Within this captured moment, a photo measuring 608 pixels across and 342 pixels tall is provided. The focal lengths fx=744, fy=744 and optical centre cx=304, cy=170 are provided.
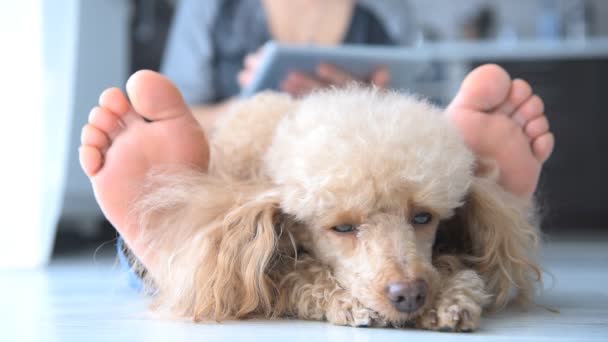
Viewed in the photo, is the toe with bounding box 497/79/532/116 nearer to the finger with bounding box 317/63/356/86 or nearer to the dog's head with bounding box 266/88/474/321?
the dog's head with bounding box 266/88/474/321

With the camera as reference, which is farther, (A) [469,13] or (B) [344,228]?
(A) [469,13]

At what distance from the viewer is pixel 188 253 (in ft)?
3.65

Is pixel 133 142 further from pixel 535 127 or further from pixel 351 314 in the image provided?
pixel 535 127

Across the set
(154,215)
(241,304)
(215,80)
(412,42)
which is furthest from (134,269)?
(412,42)

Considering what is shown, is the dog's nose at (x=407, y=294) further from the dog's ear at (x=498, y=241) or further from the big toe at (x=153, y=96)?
the big toe at (x=153, y=96)

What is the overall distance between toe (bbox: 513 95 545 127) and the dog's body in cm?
13

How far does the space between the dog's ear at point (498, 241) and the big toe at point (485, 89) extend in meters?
0.14

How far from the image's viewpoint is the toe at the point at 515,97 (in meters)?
1.29

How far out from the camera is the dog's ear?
1.17 meters

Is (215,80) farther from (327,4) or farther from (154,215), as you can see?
(154,215)

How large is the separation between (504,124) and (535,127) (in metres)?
0.06

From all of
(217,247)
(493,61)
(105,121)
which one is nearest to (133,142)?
(105,121)

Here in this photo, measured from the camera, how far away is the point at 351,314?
3.43 feet

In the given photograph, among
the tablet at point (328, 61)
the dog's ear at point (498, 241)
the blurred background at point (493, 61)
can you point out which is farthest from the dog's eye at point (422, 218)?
the blurred background at point (493, 61)
